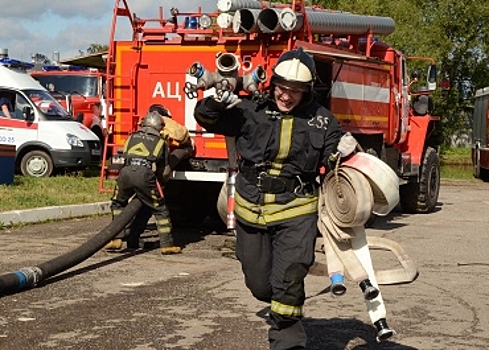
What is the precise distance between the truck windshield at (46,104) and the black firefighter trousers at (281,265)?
14.3m

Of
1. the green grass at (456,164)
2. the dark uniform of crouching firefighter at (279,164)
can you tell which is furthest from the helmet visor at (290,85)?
the green grass at (456,164)

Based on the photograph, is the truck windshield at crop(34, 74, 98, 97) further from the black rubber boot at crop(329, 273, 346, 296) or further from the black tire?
the black rubber boot at crop(329, 273, 346, 296)

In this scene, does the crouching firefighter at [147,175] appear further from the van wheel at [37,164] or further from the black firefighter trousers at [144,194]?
the van wheel at [37,164]

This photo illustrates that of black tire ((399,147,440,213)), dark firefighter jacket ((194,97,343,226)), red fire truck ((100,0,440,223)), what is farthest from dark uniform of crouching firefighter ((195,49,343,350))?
black tire ((399,147,440,213))

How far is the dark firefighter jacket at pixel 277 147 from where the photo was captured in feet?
18.8

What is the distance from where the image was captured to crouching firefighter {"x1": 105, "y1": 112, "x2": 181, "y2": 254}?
10359mm

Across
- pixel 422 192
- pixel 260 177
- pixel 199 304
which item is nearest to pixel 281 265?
pixel 260 177

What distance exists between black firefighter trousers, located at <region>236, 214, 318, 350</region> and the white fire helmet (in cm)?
81

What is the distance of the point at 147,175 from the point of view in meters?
10.4

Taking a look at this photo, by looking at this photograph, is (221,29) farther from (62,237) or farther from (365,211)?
(365,211)

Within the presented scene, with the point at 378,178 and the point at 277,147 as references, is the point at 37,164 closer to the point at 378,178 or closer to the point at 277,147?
the point at 277,147

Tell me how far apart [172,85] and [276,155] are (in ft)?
20.9

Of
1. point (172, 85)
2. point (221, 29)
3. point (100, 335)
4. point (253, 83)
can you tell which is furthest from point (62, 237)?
point (253, 83)

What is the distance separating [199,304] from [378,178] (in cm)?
251
